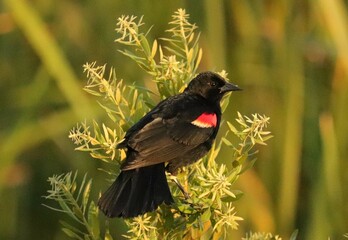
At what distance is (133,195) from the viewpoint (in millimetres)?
1422

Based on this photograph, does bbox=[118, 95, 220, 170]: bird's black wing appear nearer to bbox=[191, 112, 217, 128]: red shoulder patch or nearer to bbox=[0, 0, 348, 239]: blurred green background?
bbox=[191, 112, 217, 128]: red shoulder patch

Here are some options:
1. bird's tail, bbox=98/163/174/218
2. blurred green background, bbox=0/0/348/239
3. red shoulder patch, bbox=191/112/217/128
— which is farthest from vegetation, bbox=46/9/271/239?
blurred green background, bbox=0/0/348/239

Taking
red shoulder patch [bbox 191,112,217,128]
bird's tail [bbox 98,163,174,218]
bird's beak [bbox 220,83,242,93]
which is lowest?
bird's tail [bbox 98,163,174,218]

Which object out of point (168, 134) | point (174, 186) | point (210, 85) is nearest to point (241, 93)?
point (210, 85)

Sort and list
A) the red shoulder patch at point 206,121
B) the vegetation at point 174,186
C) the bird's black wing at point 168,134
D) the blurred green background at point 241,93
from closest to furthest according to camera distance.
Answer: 1. the vegetation at point 174,186
2. the bird's black wing at point 168,134
3. the red shoulder patch at point 206,121
4. the blurred green background at point 241,93

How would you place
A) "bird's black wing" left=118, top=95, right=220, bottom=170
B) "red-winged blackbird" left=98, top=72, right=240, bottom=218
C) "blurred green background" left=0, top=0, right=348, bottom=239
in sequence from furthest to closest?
1. "blurred green background" left=0, top=0, right=348, bottom=239
2. "bird's black wing" left=118, top=95, right=220, bottom=170
3. "red-winged blackbird" left=98, top=72, right=240, bottom=218

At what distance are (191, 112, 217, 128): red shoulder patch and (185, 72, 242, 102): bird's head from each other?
5cm

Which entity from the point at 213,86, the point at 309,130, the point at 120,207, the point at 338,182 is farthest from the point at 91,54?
the point at 120,207

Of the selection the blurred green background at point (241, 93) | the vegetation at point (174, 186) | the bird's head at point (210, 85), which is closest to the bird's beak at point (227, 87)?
the bird's head at point (210, 85)

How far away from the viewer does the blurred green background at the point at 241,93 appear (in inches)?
108

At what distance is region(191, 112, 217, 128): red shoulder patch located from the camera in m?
1.74

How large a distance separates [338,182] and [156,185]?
4.54 feet

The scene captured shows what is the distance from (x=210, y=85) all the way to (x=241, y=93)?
123 centimetres

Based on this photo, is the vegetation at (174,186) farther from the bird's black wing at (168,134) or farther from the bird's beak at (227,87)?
the bird's beak at (227,87)
